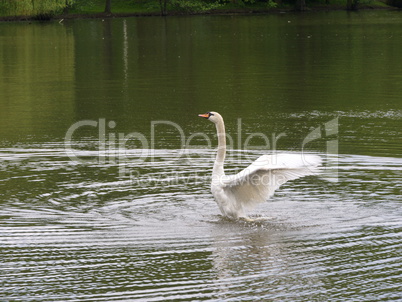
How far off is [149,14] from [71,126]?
211 feet

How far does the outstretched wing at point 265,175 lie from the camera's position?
10227 mm

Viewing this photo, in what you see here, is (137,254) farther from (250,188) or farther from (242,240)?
(250,188)

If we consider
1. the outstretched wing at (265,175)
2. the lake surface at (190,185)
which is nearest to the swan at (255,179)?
the outstretched wing at (265,175)

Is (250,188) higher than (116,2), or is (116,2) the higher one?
(116,2)

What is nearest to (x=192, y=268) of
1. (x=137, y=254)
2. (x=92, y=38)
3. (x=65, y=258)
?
(x=137, y=254)

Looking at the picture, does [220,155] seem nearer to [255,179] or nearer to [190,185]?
[255,179]

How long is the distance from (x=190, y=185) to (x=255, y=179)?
2580 millimetres

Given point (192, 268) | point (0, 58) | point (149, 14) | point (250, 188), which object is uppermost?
point (149, 14)

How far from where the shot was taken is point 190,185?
12891 millimetres

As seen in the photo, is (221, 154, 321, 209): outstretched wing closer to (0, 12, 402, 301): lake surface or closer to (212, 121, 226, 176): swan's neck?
(212, 121, 226, 176): swan's neck

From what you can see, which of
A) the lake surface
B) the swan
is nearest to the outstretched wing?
the swan

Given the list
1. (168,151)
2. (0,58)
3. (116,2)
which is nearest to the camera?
(168,151)

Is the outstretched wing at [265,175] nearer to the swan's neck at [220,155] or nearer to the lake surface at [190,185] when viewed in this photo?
the swan's neck at [220,155]

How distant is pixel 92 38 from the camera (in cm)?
5122
